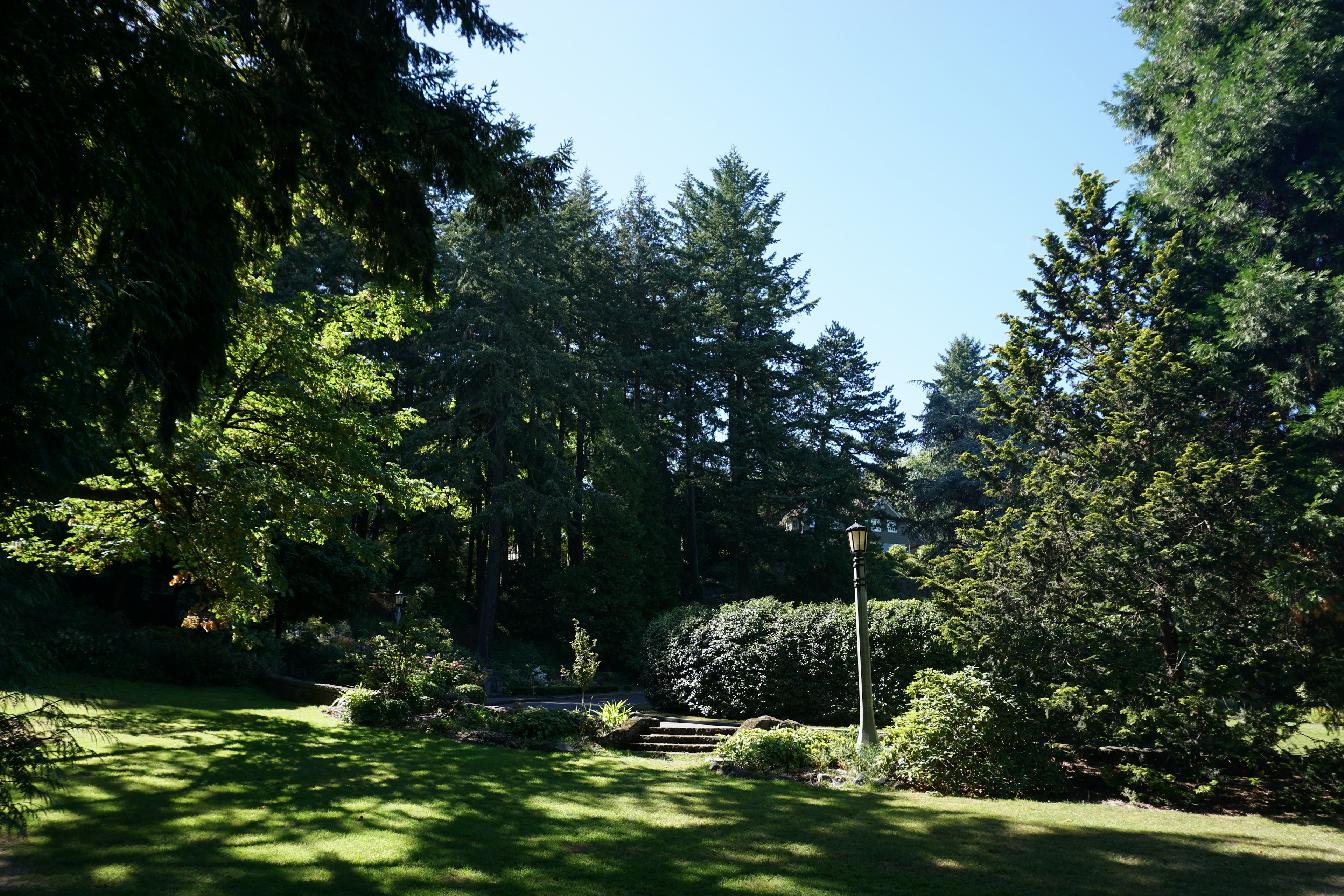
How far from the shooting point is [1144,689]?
31.6 ft

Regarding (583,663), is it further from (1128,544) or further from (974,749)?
(1128,544)

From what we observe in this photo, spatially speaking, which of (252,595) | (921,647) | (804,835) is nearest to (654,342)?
(921,647)

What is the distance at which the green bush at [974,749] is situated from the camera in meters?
9.16

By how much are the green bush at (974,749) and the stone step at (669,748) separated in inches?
141

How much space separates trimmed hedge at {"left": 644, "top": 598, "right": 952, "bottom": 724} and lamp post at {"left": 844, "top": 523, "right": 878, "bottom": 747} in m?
2.08

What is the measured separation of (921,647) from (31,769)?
12.0 metres

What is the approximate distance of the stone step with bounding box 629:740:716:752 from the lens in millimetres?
12359

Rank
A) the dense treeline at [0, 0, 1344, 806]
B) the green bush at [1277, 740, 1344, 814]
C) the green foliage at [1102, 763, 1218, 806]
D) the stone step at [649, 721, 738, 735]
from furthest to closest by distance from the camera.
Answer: the stone step at [649, 721, 738, 735] → the green foliage at [1102, 763, 1218, 806] → the green bush at [1277, 740, 1344, 814] → the dense treeline at [0, 0, 1344, 806]

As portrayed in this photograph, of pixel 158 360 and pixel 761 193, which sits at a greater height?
pixel 761 193

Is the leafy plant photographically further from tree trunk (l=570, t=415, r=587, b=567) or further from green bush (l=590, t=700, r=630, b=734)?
tree trunk (l=570, t=415, r=587, b=567)

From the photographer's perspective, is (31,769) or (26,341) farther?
(31,769)

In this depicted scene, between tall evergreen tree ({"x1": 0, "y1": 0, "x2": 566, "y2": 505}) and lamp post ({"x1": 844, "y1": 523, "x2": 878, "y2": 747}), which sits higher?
tall evergreen tree ({"x1": 0, "y1": 0, "x2": 566, "y2": 505})

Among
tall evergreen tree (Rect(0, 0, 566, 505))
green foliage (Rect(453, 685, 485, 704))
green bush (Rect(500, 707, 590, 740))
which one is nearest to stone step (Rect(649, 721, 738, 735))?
green bush (Rect(500, 707, 590, 740))

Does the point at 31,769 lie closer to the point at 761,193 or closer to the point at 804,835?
the point at 804,835
